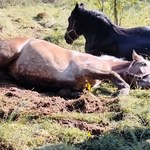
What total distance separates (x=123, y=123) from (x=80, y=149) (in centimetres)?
90

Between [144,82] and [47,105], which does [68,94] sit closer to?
[47,105]

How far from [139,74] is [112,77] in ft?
1.68

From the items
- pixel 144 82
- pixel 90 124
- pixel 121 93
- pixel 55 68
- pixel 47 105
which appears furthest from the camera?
pixel 144 82

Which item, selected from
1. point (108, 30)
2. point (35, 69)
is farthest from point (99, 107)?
point (108, 30)

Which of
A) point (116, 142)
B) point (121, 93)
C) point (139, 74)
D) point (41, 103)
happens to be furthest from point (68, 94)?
point (116, 142)

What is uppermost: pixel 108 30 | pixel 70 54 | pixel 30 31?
pixel 70 54

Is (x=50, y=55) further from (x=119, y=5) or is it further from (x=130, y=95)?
(x=119, y=5)

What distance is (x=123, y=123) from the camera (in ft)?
18.4

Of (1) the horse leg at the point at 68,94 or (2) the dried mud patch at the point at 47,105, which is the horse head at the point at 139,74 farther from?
(2) the dried mud patch at the point at 47,105

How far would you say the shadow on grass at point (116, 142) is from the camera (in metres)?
4.86

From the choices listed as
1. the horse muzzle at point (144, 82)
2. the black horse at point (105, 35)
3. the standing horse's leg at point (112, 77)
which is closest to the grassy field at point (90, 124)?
the standing horse's leg at point (112, 77)

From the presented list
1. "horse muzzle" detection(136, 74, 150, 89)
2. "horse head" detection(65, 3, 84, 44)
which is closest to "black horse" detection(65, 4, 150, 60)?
"horse head" detection(65, 3, 84, 44)

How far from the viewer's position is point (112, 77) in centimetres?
753

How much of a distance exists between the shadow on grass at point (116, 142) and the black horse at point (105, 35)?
14.5ft
